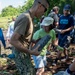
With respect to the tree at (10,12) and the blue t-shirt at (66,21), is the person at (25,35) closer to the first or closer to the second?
the blue t-shirt at (66,21)

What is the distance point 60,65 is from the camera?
7.31 m

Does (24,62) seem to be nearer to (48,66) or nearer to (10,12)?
(48,66)

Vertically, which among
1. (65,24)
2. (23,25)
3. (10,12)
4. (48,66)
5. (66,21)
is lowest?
(10,12)

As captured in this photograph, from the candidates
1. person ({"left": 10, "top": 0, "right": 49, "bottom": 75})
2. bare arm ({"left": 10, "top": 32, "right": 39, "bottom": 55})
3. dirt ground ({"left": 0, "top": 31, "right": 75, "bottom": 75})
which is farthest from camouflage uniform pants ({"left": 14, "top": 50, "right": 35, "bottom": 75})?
dirt ground ({"left": 0, "top": 31, "right": 75, "bottom": 75})

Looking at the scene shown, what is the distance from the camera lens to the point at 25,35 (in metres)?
3.52

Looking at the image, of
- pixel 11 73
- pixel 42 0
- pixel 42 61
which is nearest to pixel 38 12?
pixel 42 0

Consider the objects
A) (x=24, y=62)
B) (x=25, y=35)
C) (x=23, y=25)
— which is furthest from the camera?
(x=24, y=62)

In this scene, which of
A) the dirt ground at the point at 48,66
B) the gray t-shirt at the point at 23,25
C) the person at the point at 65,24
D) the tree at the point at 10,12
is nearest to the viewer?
the gray t-shirt at the point at 23,25

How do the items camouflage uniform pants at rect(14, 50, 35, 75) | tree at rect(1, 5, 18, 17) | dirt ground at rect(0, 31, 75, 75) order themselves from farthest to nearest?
tree at rect(1, 5, 18, 17) < dirt ground at rect(0, 31, 75, 75) < camouflage uniform pants at rect(14, 50, 35, 75)

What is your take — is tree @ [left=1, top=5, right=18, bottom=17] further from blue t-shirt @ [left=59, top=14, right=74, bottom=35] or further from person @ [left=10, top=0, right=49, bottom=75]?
person @ [left=10, top=0, right=49, bottom=75]

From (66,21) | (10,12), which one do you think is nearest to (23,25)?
(66,21)

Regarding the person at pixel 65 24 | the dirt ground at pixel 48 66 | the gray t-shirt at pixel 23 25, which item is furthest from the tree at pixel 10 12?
the gray t-shirt at pixel 23 25

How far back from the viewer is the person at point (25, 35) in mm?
3342

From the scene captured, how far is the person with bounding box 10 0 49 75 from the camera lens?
334cm
